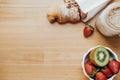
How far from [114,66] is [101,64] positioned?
0.12 feet

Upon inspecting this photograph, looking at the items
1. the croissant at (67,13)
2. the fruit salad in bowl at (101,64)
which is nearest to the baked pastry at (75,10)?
the croissant at (67,13)

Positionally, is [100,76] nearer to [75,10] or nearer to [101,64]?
[101,64]

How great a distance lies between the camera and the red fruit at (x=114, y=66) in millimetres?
891

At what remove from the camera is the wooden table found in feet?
3.10

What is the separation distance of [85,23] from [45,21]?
0.12 metres

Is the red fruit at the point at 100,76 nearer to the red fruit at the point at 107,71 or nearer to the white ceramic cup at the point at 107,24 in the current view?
the red fruit at the point at 107,71

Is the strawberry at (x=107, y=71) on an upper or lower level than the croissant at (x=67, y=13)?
lower

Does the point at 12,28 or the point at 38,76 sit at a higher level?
the point at 12,28

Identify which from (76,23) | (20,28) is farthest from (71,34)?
(20,28)

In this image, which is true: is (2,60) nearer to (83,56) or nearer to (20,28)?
(20,28)

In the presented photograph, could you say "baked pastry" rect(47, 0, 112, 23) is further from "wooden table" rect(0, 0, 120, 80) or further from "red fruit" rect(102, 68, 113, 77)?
"red fruit" rect(102, 68, 113, 77)

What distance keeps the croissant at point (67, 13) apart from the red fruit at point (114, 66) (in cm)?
16

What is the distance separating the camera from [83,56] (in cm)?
95

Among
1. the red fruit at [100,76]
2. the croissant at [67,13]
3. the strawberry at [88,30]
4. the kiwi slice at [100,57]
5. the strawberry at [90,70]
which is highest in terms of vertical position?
the croissant at [67,13]
